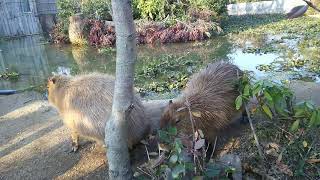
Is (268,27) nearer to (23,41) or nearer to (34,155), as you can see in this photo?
(23,41)

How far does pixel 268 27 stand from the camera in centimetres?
1338

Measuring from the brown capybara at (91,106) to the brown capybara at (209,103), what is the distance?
275 mm

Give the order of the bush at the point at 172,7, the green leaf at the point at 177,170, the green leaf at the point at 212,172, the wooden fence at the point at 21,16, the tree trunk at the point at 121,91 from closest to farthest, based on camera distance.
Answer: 1. the green leaf at the point at 177,170
2. the tree trunk at the point at 121,91
3. the green leaf at the point at 212,172
4. the bush at the point at 172,7
5. the wooden fence at the point at 21,16

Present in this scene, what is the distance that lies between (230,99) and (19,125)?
8.86ft

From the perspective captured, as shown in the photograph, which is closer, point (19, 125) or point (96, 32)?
point (19, 125)

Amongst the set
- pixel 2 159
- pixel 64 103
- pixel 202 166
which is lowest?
pixel 2 159

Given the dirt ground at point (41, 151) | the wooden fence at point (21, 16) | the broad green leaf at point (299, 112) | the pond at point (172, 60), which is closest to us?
the broad green leaf at point (299, 112)

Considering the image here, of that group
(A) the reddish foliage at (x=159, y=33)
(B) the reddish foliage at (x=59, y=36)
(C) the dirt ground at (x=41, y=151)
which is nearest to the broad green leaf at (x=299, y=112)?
(C) the dirt ground at (x=41, y=151)

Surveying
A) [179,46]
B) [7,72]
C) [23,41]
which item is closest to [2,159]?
[7,72]

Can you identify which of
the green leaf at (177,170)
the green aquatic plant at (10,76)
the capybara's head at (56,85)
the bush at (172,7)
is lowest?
the green aquatic plant at (10,76)

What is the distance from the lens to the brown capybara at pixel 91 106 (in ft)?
10.0

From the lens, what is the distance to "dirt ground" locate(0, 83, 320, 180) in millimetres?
3199

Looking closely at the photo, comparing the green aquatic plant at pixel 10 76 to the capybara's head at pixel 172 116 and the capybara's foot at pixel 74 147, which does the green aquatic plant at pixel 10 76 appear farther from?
the capybara's head at pixel 172 116

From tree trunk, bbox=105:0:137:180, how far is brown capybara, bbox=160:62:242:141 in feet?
1.88
